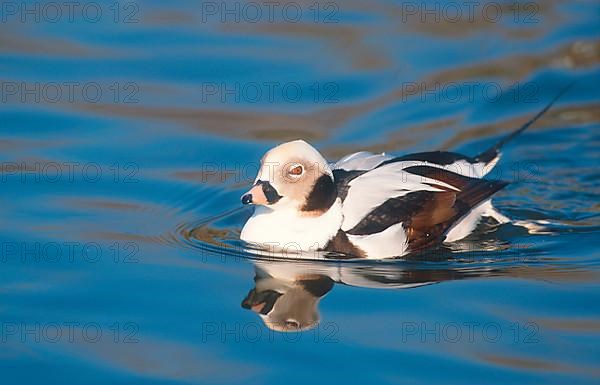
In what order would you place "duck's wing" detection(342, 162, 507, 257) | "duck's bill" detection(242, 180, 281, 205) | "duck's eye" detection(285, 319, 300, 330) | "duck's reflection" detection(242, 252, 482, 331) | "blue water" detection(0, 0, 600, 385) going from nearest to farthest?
1. "blue water" detection(0, 0, 600, 385)
2. "duck's eye" detection(285, 319, 300, 330)
3. "duck's reflection" detection(242, 252, 482, 331)
4. "duck's bill" detection(242, 180, 281, 205)
5. "duck's wing" detection(342, 162, 507, 257)

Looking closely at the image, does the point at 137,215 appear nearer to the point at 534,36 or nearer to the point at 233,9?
the point at 233,9

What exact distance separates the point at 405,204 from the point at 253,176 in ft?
6.05

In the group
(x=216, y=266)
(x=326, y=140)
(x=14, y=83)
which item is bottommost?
(x=216, y=266)

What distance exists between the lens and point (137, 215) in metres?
8.51

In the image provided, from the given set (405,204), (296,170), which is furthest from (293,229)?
(405,204)

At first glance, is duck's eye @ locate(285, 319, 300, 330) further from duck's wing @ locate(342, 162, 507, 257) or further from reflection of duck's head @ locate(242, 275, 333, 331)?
duck's wing @ locate(342, 162, 507, 257)

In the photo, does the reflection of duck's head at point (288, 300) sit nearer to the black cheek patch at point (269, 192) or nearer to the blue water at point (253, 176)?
the blue water at point (253, 176)

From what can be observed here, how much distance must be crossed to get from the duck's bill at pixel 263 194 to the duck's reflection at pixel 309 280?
1.23 feet

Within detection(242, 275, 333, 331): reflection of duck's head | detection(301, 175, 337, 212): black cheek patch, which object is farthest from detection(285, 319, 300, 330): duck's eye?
detection(301, 175, 337, 212): black cheek patch

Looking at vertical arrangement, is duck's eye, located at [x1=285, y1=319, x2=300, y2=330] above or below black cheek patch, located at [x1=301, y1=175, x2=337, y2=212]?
below

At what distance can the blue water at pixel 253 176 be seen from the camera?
641 centimetres

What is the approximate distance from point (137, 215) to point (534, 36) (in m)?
6.17

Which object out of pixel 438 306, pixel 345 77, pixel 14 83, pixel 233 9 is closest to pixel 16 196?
pixel 14 83

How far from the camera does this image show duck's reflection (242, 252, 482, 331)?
6.91 meters
